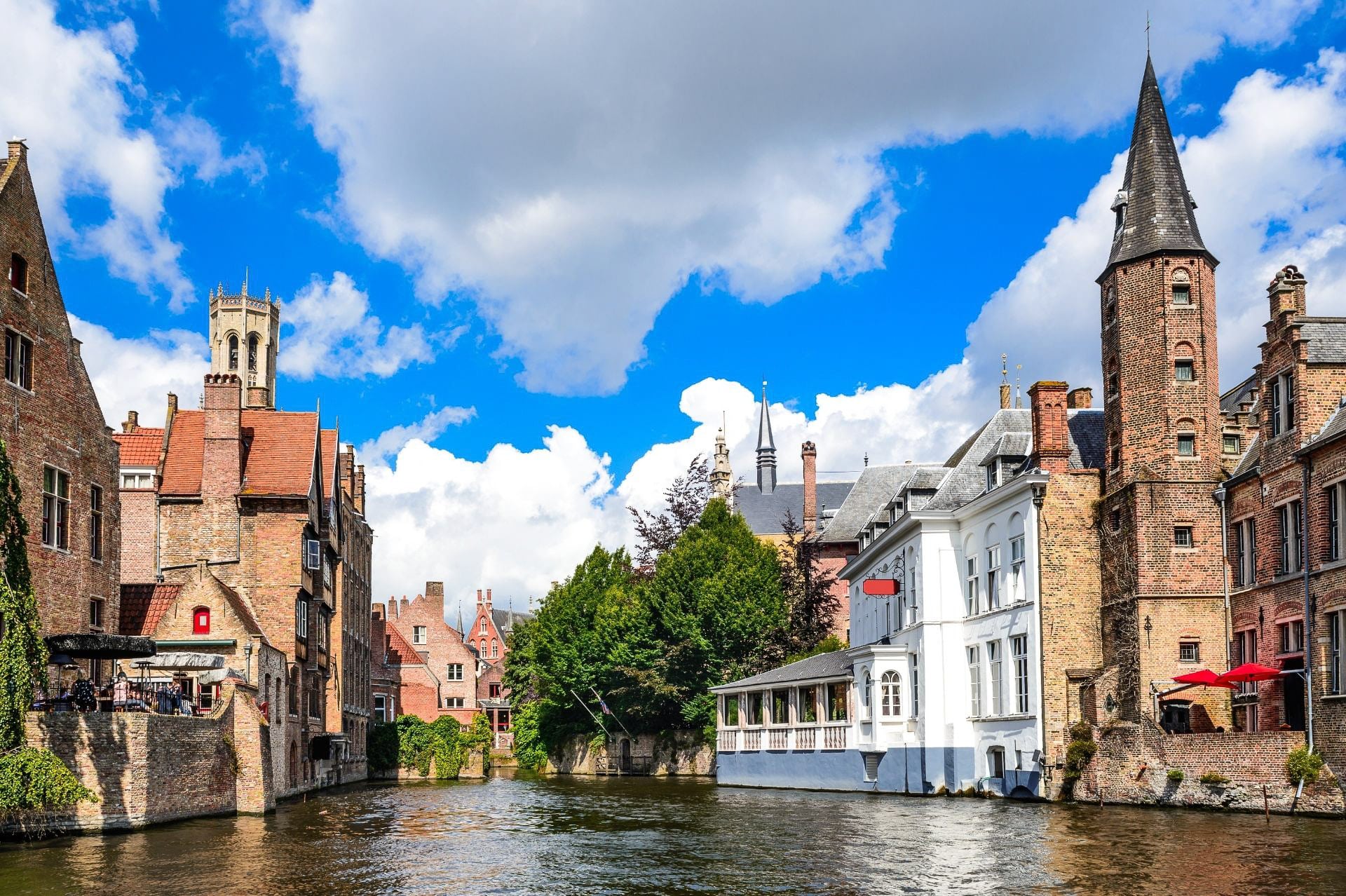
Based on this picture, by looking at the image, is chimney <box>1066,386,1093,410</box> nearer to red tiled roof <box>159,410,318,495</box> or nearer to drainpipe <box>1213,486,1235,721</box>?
drainpipe <box>1213,486,1235,721</box>

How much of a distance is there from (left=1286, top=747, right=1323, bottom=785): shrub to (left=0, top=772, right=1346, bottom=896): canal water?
4.24ft

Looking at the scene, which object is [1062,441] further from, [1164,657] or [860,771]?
[860,771]

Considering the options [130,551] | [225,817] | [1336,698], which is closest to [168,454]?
[130,551]

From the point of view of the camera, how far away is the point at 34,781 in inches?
1038

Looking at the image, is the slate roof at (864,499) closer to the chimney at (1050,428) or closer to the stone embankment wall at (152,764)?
the chimney at (1050,428)

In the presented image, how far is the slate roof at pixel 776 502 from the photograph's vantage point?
95.4 m

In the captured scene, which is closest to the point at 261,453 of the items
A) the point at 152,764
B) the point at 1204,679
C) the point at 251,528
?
the point at 251,528

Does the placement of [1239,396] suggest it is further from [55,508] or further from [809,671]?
[55,508]

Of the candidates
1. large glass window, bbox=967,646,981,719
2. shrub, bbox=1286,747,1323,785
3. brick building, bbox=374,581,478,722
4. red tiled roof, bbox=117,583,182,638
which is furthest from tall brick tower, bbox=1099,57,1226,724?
brick building, bbox=374,581,478,722

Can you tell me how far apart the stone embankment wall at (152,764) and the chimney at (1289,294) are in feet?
99.2

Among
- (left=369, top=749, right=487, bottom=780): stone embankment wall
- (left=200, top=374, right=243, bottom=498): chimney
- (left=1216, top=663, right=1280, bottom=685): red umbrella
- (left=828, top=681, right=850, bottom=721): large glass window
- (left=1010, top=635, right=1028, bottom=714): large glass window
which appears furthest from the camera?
(left=369, top=749, right=487, bottom=780): stone embankment wall

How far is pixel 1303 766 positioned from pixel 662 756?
42075mm

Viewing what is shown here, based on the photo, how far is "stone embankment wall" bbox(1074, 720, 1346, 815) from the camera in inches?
1220

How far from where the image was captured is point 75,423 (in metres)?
35.3
